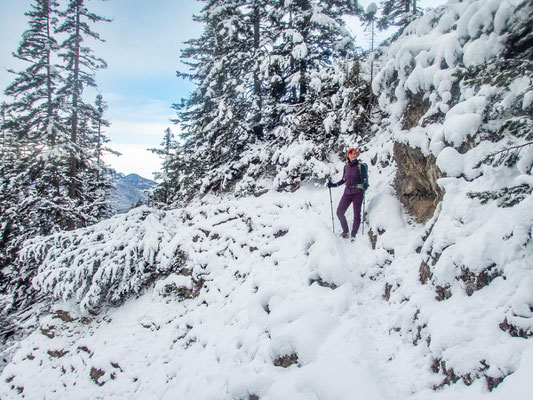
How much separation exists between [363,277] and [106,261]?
25.2ft

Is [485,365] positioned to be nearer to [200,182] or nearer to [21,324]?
[200,182]

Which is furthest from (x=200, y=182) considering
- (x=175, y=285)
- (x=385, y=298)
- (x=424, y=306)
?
(x=424, y=306)

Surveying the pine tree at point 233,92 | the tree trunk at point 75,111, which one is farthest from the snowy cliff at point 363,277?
→ the tree trunk at point 75,111

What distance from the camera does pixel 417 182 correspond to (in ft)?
19.7

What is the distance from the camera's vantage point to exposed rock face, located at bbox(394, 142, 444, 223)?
5387 millimetres

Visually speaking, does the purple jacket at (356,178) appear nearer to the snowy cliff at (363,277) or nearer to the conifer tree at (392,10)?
the snowy cliff at (363,277)

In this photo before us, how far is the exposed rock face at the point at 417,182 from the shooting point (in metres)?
5.39

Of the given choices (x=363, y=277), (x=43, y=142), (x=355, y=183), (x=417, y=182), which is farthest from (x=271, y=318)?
(x=43, y=142)

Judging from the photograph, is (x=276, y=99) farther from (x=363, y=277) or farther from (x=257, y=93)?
(x=363, y=277)

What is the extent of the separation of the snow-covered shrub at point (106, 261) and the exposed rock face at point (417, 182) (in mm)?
6834

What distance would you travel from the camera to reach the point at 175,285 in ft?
26.1

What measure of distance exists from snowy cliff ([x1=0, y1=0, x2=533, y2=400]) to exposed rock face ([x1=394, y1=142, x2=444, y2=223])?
56 mm

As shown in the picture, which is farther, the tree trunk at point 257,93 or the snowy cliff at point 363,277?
the tree trunk at point 257,93

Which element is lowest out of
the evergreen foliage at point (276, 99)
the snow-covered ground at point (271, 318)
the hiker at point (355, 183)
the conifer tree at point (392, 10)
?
the snow-covered ground at point (271, 318)
